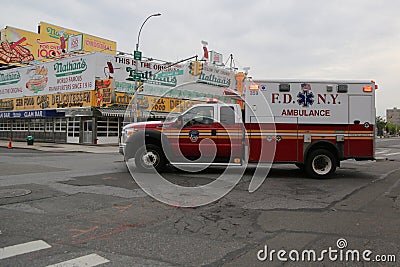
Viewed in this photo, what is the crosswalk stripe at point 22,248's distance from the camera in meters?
4.24

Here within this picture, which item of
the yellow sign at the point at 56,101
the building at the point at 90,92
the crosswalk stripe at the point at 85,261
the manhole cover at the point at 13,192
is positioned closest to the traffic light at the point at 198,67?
the building at the point at 90,92

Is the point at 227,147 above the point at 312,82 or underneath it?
underneath

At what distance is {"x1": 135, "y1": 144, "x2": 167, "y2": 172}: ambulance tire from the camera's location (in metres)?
11.0

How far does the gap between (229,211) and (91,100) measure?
24812mm

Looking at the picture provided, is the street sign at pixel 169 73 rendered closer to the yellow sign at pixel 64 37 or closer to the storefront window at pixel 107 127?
the storefront window at pixel 107 127

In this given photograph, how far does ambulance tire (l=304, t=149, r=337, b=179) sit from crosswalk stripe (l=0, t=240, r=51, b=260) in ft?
26.7

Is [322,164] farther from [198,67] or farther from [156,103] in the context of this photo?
[198,67]

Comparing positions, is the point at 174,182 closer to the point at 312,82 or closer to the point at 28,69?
the point at 312,82

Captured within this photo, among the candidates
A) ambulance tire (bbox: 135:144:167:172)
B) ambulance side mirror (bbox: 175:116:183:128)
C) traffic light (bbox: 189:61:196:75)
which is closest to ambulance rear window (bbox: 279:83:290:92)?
ambulance side mirror (bbox: 175:116:183:128)

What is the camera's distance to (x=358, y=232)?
529 centimetres

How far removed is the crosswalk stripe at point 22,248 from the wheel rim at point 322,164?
326 inches

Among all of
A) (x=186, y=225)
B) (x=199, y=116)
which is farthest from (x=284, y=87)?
(x=186, y=225)

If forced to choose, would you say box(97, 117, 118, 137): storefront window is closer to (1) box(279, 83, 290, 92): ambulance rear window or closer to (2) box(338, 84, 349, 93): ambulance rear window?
(1) box(279, 83, 290, 92): ambulance rear window

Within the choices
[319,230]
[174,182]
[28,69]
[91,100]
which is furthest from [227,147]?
[28,69]
